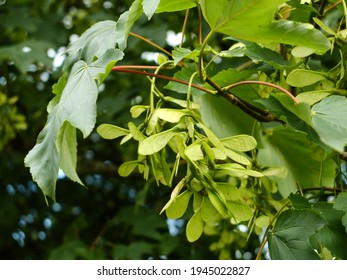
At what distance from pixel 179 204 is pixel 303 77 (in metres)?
0.31

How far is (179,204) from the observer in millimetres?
977

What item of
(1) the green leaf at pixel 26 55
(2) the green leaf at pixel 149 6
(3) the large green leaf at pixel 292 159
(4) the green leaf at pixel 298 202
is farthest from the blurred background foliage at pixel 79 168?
(2) the green leaf at pixel 149 6

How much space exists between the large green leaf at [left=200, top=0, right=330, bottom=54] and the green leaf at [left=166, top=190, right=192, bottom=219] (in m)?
0.27

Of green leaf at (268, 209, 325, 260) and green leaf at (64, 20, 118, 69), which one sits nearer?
green leaf at (268, 209, 325, 260)

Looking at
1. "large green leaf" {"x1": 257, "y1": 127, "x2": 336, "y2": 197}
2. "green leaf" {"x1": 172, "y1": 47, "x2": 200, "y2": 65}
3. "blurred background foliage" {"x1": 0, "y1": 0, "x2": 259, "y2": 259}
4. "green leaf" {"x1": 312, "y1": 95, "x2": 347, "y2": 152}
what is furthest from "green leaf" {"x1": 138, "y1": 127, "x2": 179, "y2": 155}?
"blurred background foliage" {"x1": 0, "y1": 0, "x2": 259, "y2": 259}

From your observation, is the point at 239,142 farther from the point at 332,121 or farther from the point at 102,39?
the point at 102,39

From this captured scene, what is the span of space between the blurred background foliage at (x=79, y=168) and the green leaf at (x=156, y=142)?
3.04 ft

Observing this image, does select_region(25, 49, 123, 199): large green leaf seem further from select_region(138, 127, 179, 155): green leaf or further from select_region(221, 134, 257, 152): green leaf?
select_region(221, 134, 257, 152): green leaf

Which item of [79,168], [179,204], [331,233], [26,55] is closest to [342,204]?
[331,233]

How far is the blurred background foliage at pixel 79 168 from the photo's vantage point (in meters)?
2.35

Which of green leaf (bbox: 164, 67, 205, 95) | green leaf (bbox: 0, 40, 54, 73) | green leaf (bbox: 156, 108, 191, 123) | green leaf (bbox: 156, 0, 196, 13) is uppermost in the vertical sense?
green leaf (bbox: 156, 0, 196, 13)

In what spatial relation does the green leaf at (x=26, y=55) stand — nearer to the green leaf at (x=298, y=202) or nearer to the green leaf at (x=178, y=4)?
A: the green leaf at (x=178, y=4)

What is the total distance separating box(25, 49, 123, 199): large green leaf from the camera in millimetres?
991
